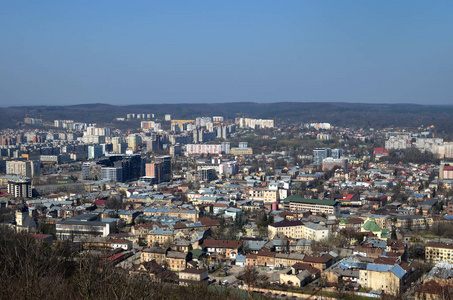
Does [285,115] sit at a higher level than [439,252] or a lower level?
higher

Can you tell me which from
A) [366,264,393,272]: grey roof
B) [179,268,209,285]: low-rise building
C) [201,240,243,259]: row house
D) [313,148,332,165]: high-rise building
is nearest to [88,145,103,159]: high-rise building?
[313,148,332,165]: high-rise building

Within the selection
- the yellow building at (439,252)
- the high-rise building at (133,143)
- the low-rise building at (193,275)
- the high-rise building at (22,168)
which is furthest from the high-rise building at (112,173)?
the yellow building at (439,252)

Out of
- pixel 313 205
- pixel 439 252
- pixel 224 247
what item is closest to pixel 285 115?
pixel 313 205

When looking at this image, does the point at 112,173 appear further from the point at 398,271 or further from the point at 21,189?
the point at 398,271

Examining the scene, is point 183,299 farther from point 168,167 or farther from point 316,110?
point 316,110

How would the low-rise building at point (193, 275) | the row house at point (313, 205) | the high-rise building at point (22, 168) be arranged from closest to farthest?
1. the low-rise building at point (193, 275)
2. the row house at point (313, 205)
3. the high-rise building at point (22, 168)

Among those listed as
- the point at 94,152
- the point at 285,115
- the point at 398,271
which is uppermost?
the point at 285,115

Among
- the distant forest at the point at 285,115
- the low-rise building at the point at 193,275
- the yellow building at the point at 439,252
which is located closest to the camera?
the low-rise building at the point at 193,275

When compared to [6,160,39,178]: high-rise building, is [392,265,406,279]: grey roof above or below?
above

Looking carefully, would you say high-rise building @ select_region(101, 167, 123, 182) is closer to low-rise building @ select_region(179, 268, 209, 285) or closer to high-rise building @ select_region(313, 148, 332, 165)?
high-rise building @ select_region(313, 148, 332, 165)

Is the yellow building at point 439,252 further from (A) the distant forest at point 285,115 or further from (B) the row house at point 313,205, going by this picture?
(A) the distant forest at point 285,115

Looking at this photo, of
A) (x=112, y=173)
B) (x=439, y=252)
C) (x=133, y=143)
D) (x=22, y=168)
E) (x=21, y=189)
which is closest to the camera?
(x=439, y=252)

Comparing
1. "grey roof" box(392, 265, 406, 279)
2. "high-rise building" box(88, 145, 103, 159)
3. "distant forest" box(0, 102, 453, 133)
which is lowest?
"high-rise building" box(88, 145, 103, 159)
